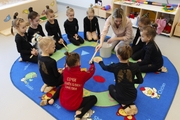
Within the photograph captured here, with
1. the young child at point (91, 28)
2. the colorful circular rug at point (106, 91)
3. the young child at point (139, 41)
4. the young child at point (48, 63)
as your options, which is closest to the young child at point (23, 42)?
the colorful circular rug at point (106, 91)

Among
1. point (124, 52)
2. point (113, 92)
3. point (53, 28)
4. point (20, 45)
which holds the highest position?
point (124, 52)

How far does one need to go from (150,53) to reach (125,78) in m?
0.65

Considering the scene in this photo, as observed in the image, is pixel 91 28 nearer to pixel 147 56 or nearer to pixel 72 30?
pixel 72 30

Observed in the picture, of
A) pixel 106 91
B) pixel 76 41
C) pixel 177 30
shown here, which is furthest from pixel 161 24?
pixel 106 91

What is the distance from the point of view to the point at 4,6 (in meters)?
3.21

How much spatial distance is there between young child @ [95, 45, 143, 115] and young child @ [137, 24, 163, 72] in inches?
21.4

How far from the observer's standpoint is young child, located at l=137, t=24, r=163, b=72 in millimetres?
1823

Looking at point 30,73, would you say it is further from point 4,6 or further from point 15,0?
point 15,0

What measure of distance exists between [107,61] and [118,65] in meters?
0.82

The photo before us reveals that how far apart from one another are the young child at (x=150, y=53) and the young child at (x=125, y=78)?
54 cm

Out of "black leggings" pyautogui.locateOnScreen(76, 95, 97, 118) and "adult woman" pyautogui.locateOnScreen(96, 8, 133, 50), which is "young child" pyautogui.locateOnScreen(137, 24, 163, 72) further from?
"black leggings" pyautogui.locateOnScreen(76, 95, 97, 118)

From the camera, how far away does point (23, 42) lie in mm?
2137

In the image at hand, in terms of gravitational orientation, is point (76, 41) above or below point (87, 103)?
above

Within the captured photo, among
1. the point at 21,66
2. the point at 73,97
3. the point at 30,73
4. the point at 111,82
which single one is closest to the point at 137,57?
the point at 111,82
